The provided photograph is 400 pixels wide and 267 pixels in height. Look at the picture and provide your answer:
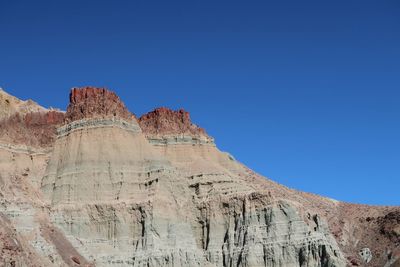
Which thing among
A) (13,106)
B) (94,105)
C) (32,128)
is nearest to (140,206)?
(94,105)

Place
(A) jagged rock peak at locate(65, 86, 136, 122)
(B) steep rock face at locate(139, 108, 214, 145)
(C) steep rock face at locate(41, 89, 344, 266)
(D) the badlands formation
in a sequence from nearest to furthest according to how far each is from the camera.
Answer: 1. (D) the badlands formation
2. (C) steep rock face at locate(41, 89, 344, 266)
3. (A) jagged rock peak at locate(65, 86, 136, 122)
4. (B) steep rock face at locate(139, 108, 214, 145)

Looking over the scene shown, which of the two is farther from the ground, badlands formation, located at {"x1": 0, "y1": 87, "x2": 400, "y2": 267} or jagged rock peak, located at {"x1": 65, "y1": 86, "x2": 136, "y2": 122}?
jagged rock peak, located at {"x1": 65, "y1": 86, "x2": 136, "y2": 122}

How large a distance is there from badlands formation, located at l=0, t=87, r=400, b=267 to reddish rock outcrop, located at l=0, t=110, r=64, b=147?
0.17m

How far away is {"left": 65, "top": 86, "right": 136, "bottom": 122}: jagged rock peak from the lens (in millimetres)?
Answer: 101938

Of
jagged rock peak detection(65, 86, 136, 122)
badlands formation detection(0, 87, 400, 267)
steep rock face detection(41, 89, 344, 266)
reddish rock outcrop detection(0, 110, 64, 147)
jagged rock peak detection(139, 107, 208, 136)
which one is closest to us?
badlands formation detection(0, 87, 400, 267)

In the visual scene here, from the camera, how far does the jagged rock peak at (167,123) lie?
113750 mm

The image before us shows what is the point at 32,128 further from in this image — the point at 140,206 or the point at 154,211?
the point at 154,211

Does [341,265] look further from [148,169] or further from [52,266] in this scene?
[52,266]

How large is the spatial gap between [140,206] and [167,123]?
25.0m

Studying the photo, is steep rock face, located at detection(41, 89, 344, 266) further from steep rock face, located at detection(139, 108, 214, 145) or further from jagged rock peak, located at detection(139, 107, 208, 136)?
jagged rock peak, located at detection(139, 107, 208, 136)

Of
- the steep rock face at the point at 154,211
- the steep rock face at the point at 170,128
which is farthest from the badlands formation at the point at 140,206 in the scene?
the steep rock face at the point at 170,128

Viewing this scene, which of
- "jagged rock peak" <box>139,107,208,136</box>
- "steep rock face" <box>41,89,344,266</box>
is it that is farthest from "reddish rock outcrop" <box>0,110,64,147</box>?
"jagged rock peak" <box>139,107,208,136</box>

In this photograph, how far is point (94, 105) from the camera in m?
102

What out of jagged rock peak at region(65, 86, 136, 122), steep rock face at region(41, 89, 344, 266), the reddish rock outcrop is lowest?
steep rock face at region(41, 89, 344, 266)
